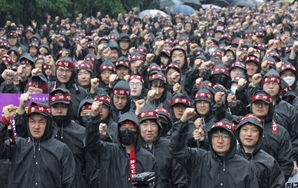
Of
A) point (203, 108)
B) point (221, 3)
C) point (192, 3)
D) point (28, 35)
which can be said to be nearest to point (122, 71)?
point (203, 108)

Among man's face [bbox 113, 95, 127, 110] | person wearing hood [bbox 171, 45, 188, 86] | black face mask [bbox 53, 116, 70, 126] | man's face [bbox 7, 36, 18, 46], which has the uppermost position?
man's face [bbox 7, 36, 18, 46]

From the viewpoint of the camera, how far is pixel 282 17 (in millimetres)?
23094

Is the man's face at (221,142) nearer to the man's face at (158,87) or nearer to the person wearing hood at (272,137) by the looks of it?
the person wearing hood at (272,137)

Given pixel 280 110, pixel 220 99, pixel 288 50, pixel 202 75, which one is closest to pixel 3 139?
pixel 220 99

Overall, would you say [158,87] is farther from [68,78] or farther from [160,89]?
[68,78]

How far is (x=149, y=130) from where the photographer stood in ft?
28.1

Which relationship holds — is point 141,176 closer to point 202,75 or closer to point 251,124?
point 251,124

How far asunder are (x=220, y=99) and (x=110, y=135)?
189 cm

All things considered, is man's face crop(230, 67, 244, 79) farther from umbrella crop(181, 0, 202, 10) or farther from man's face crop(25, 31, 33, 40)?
umbrella crop(181, 0, 202, 10)

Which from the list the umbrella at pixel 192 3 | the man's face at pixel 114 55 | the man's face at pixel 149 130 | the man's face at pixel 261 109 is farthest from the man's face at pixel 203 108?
the umbrella at pixel 192 3

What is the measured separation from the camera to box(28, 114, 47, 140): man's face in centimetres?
754

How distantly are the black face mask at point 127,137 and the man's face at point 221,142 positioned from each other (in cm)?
90

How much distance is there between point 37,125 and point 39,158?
361 mm

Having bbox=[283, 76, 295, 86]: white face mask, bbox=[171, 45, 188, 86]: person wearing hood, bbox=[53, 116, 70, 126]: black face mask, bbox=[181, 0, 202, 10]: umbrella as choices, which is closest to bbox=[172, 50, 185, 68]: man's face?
bbox=[171, 45, 188, 86]: person wearing hood
